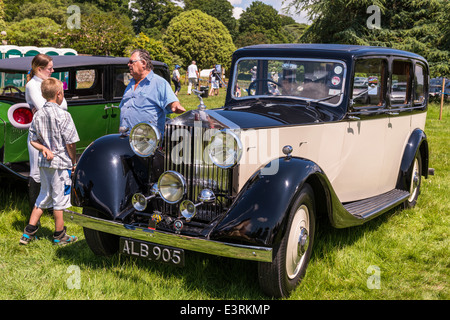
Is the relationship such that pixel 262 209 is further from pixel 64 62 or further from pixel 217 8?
pixel 217 8

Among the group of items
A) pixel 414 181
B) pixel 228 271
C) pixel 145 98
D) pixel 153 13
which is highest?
pixel 153 13

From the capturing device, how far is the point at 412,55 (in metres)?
5.53

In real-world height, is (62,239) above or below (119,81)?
below

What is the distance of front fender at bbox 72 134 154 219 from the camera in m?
3.58

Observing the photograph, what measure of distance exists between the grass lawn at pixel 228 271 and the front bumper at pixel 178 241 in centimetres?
39

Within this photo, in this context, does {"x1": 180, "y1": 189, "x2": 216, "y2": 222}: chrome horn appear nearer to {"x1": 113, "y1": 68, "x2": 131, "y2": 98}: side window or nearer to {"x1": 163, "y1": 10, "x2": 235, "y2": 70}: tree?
{"x1": 113, "y1": 68, "x2": 131, "y2": 98}: side window

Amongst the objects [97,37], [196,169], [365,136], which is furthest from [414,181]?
[97,37]

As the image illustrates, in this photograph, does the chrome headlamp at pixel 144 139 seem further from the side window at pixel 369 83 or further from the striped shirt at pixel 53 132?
the side window at pixel 369 83

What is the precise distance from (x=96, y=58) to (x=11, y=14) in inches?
2431

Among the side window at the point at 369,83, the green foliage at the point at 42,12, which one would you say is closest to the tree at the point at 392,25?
the side window at the point at 369,83

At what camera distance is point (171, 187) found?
3.39 m

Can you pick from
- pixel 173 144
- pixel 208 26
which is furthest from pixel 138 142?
pixel 208 26

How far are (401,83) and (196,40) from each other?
46.2 meters

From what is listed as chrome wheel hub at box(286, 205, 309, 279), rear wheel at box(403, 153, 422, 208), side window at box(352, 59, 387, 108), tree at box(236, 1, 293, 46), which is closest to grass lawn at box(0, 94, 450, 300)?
chrome wheel hub at box(286, 205, 309, 279)
